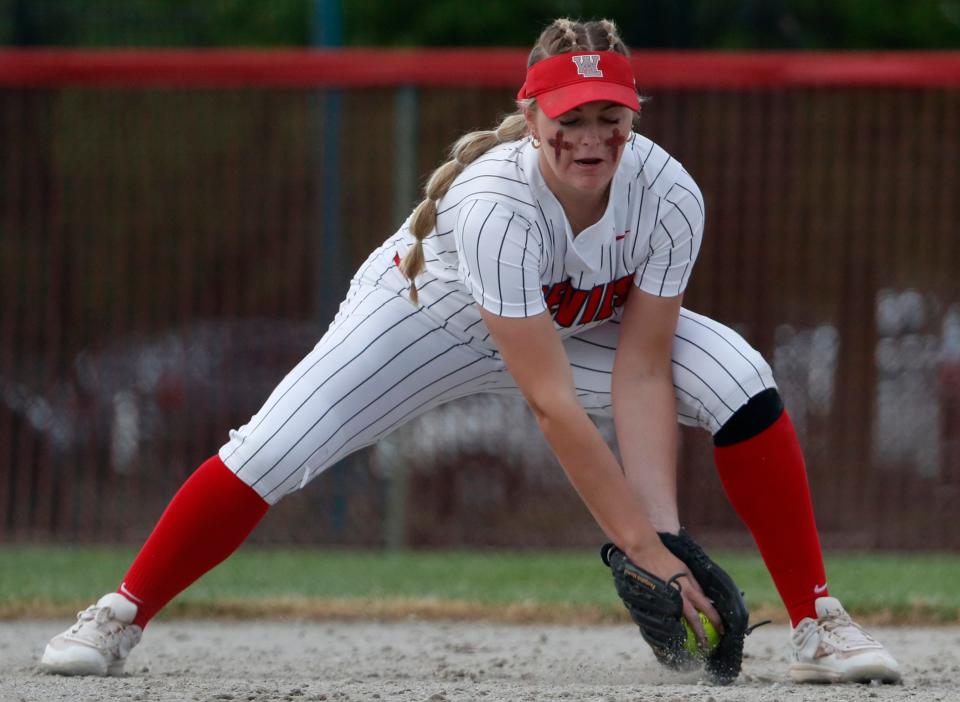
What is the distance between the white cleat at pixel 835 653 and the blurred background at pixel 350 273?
331cm

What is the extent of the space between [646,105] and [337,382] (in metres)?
3.88

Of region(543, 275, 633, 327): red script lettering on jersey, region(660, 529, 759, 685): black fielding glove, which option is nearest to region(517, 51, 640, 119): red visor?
→ region(543, 275, 633, 327): red script lettering on jersey

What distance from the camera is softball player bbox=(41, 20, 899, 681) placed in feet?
10.7

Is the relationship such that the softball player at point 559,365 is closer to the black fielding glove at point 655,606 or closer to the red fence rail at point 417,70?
the black fielding glove at point 655,606

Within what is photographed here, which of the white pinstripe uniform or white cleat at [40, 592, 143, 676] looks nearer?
the white pinstripe uniform

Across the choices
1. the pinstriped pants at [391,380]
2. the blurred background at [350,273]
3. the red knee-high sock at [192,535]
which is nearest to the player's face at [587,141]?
the pinstriped pants at [391,380]

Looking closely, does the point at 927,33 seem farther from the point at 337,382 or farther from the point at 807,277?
the point at 337,382

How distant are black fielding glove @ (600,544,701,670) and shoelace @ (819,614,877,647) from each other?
372 millimetres

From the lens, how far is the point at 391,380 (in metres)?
3.60

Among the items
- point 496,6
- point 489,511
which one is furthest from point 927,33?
point 489,511

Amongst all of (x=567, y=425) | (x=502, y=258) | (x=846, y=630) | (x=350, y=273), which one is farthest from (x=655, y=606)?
(x=350, y=273)

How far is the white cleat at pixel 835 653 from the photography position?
137 inches

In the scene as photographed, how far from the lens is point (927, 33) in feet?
37.8

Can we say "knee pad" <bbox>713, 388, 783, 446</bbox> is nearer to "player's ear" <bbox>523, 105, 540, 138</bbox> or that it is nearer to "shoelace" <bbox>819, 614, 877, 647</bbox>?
"shoelace" <bbox>819, 614, 877, 647</bbox>
